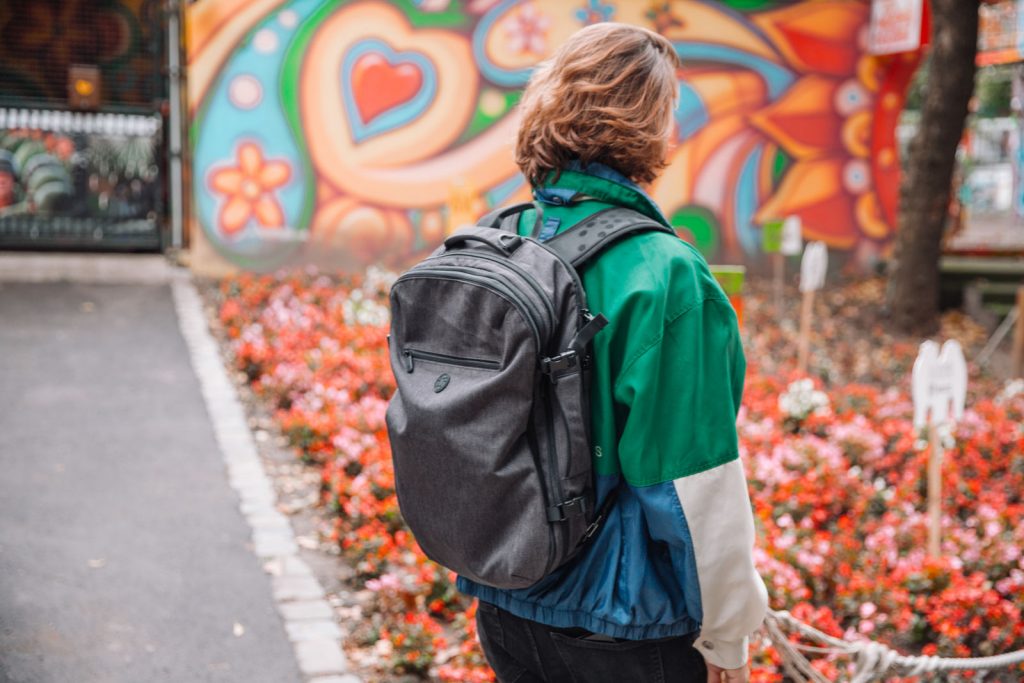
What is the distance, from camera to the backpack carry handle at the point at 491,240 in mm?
1926

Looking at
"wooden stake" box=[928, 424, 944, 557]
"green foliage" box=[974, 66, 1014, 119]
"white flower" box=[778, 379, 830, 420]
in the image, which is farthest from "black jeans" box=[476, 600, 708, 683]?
"green foliage" box=[974, 66, 1014, 119]

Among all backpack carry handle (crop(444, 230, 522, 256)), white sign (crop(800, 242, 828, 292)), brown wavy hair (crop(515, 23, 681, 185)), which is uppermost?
brown wavy hair (crop(515, 23, 681, 185))

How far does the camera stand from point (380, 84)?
10891mm

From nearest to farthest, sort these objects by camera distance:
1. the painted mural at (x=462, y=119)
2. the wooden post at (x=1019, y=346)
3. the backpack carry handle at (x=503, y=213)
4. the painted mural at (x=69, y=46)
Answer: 1. the backpack carry handle at (x=503, y=213)
2. the wooden post at (x=1019, y=346)
3. the painted mural at (x=462, y=119)
4. the painted mural at (x=69, y=46)

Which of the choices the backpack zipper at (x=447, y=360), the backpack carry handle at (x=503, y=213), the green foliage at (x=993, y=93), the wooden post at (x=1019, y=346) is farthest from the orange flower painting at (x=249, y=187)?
the green foliage at (x=993, y=93)

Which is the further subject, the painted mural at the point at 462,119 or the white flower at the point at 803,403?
the painted mural at the point at 462,119

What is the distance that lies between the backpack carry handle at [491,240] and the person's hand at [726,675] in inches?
35.5

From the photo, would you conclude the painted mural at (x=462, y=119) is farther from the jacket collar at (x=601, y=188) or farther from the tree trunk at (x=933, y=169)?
the jacket collar at (x=601, y=188)

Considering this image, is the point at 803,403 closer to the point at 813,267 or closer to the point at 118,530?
the point at 813,267

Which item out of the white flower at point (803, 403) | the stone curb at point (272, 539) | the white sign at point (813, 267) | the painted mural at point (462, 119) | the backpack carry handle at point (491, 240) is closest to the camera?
the backpack carry handle at point (491, 240)

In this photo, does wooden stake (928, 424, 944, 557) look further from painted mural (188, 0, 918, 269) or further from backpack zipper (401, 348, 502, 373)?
painted mural (188, 0, 918, 269)

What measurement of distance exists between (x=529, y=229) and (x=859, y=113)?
11.9 m

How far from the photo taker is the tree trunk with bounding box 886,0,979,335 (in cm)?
1057

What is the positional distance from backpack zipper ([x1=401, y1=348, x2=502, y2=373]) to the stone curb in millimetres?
2206
